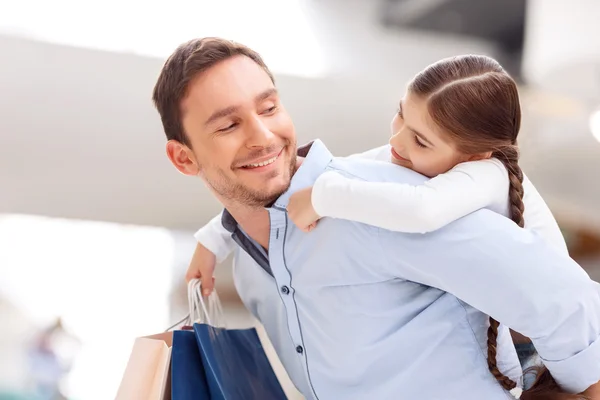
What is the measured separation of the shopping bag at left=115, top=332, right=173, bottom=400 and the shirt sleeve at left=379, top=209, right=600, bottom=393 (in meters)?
0.43

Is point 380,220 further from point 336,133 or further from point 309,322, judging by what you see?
point 336,133

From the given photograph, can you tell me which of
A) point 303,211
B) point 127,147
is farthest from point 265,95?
point 127,147

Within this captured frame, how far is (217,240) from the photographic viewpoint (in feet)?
4.47

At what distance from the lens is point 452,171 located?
0.91m

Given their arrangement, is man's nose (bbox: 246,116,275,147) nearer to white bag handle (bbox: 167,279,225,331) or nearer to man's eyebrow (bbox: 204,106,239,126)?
man's eyebrow (bbox: 204,106,239,126)

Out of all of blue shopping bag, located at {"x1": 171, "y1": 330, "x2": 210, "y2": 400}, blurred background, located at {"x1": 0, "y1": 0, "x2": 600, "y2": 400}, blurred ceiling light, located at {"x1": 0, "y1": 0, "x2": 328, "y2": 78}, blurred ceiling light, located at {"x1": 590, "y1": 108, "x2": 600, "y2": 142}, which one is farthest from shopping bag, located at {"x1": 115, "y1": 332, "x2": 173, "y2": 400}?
blurred ceiling light, located at {"x1": 590, "y1": 108, "x2": 600, "y2": 142}

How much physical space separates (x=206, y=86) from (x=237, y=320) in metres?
1.48

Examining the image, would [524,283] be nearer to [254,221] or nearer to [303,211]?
[303,211]

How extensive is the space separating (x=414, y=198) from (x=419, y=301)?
8.9 inches

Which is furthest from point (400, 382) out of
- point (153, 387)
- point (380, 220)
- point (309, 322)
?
point (153, 387)

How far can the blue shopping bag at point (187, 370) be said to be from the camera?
3.32ft

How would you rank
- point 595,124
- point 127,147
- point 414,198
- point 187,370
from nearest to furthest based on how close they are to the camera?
1. point 414,198
2. point 187,370
3. point 127,147
4. point 595,124

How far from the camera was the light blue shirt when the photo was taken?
0.86m

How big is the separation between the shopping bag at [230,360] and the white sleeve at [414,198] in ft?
1.05
